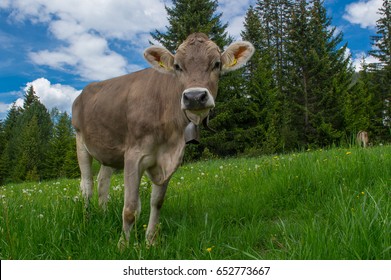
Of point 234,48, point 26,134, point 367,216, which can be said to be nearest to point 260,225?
point 367,216

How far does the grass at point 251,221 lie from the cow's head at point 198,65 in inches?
57.0

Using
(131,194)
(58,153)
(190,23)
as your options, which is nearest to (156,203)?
(131,194)

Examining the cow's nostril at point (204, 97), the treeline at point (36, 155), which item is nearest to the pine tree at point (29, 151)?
the treeline at point (36, 155)

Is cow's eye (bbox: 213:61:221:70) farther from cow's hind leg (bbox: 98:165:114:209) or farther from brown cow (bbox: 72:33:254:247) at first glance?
cow's hind leg (bbox: 98:165:114:209)

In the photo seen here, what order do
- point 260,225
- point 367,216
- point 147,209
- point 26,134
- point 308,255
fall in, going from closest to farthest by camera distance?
point 308,255 → point 367,216 → point 260,225 → point 147,209 → point 26,134

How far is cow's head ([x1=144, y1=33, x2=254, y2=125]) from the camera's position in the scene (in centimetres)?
368

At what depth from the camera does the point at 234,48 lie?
178 inches

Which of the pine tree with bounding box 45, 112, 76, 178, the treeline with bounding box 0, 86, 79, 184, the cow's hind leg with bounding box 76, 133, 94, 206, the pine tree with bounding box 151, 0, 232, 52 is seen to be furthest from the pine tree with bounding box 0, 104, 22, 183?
the cow's hind leg with bounding box 76, 133, 94, 206

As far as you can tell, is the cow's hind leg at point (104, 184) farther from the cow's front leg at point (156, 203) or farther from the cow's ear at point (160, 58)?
the cow's ear at point (160, 58)

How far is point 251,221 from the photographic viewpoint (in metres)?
4.84

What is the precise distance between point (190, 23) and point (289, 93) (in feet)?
55.8
